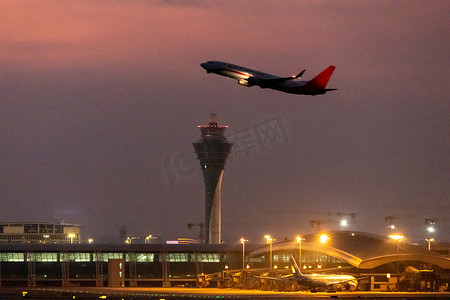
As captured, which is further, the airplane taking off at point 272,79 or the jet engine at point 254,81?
the jet engine at point 254,81

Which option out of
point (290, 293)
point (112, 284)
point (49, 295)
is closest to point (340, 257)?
point (290, 293)

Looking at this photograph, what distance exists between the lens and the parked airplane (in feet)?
501

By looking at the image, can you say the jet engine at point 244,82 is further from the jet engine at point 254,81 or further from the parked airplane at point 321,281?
the parked airplane at point 321,281

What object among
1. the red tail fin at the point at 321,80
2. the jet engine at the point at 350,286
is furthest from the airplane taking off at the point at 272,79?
the jet engine at the point at 350,286

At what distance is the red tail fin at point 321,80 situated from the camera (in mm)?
154625

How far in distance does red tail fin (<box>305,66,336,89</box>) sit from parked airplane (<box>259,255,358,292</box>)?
3094 cm

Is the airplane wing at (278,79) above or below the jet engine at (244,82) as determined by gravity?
below

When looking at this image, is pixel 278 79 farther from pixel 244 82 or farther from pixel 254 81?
pixel 244 82

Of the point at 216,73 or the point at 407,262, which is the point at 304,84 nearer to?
the point at 216,73

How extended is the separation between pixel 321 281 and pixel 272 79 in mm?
35155

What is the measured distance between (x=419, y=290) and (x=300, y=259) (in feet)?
98.5

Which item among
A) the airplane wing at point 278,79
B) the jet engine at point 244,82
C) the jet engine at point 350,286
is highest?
the jet engine at point 244,82

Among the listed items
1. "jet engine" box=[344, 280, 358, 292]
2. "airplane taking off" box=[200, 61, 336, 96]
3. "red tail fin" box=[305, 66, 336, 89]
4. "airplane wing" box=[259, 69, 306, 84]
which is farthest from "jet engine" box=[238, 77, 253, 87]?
"jet engine" box=[344, 280, 358, 292]

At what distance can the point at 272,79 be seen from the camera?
154625mm
